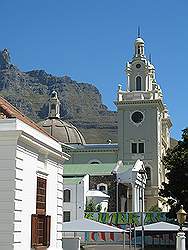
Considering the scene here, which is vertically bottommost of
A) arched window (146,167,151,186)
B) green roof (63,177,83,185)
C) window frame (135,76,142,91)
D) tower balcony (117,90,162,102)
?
green roof (63,177,83,185)

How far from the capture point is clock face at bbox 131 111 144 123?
7656 cm

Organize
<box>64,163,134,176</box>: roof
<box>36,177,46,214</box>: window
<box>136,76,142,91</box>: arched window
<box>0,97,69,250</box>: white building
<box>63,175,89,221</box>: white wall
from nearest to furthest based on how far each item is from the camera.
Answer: <box>0,97,69,250</box>: white building < <box>36,177,46,214</box>: window < <box>63,175,89,221</box>: white wall < <box>64,163,134,176</box>: roof < <box>136,76,142,91</box>: arched window

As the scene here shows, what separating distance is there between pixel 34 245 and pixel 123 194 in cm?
4576

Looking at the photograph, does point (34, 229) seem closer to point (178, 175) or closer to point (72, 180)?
point (178, 175)

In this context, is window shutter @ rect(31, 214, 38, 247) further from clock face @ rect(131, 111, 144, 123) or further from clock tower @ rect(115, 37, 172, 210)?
clock face @ rect(131, 111, 144, 123)

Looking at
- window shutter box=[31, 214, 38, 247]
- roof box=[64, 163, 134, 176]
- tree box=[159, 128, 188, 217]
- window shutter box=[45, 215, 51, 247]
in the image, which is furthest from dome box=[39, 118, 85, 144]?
window shutter box=[31, 214, 38, 247]

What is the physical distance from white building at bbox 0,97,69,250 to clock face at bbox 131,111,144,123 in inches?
2135

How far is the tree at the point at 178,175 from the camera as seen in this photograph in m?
37.5

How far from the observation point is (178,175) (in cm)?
3791

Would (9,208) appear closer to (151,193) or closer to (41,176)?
(41,176)

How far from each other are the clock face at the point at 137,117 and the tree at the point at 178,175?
36.6 meters

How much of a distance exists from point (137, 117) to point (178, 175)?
39004 millimetres

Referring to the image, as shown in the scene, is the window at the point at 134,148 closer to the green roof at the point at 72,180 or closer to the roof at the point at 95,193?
the roof at the point at 95,193

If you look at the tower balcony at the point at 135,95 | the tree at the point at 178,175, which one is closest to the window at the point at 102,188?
the tower balcony at the point at 135,95
